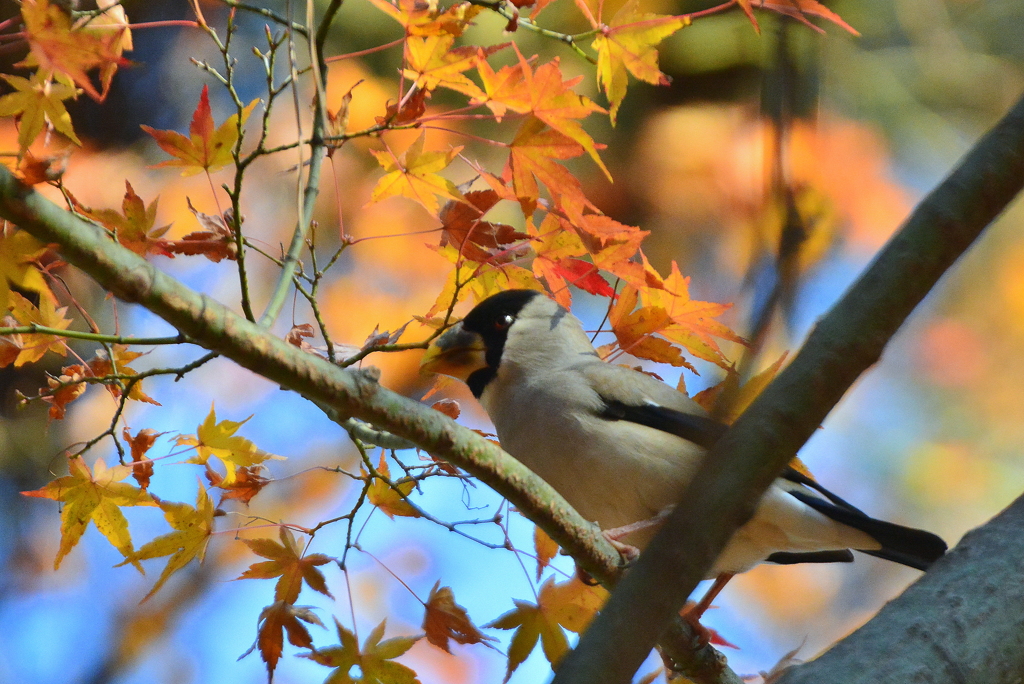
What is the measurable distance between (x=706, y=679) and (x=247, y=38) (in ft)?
20.3

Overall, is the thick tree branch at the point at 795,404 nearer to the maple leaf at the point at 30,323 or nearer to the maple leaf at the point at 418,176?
the maple leaf at the point at 418,176

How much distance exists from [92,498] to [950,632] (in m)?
2.47

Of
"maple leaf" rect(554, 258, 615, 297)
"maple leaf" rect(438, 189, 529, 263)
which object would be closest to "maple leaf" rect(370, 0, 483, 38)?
"maple leaf" rect(438, 189, 529, 263)

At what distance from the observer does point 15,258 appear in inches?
77.4

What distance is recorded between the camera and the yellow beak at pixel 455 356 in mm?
3539

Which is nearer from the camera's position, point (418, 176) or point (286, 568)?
point (418, 176)

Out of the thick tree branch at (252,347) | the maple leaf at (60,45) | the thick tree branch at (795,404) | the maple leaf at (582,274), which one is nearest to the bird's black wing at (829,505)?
the maple leaf at (582,274)

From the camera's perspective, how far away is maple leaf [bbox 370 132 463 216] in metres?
2.37

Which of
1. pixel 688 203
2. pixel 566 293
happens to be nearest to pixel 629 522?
pixel 566 293

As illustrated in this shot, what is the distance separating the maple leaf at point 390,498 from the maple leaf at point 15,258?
3.95 ft

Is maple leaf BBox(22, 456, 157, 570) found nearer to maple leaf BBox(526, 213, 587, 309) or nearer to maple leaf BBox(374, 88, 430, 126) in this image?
maple leaf BBox(374, 88, 430, 126)

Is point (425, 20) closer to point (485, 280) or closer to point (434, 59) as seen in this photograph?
point (434, 59)

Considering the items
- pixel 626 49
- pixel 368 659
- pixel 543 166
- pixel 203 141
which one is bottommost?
pixel 368 659

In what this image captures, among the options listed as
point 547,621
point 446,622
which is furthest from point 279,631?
point 547,621
